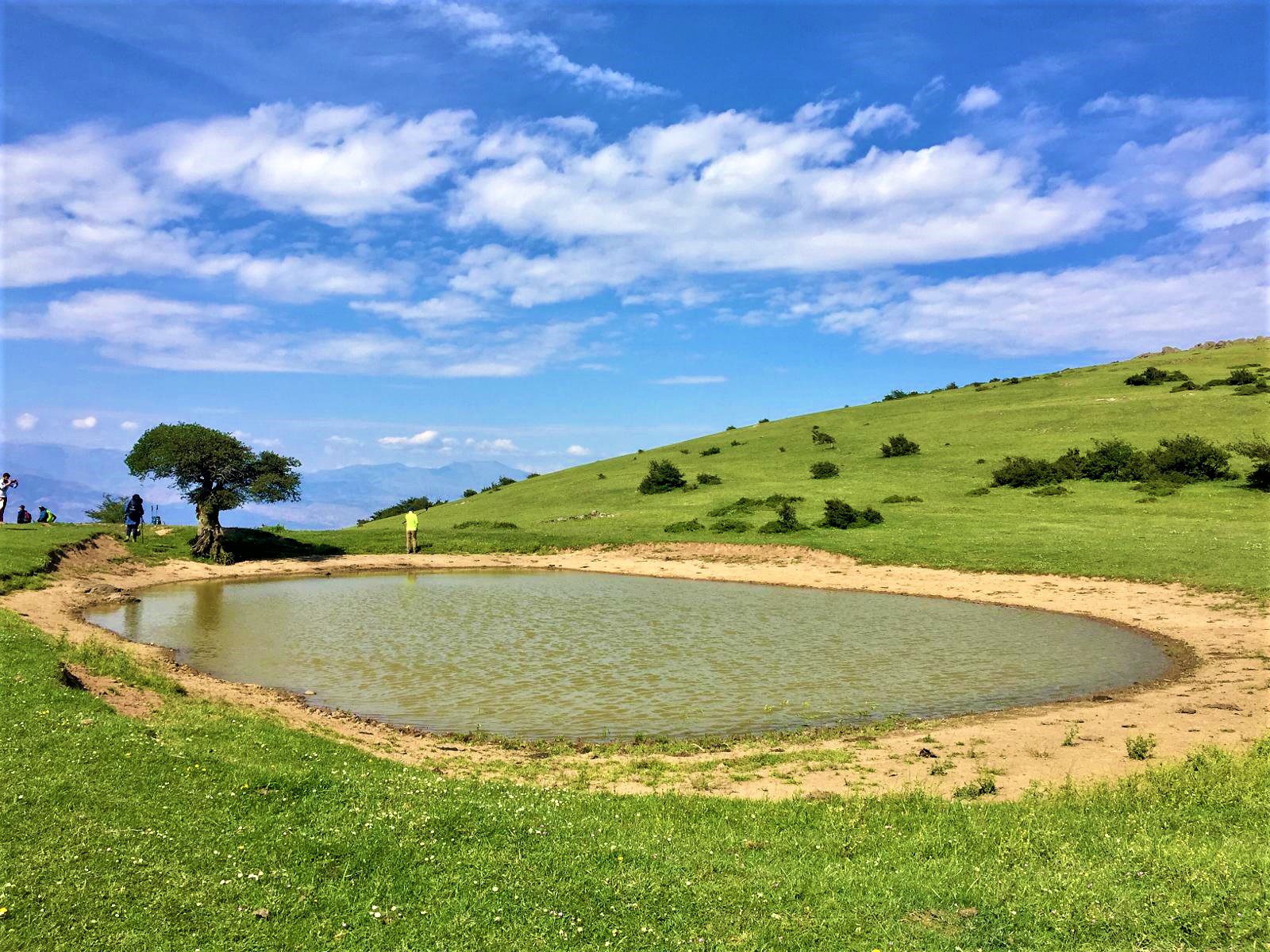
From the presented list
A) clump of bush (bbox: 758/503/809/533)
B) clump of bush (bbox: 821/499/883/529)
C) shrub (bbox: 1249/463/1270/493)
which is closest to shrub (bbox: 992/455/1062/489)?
shrub (bbox: 1249/463/1270/493)

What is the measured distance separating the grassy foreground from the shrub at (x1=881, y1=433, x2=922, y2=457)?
66634 mm

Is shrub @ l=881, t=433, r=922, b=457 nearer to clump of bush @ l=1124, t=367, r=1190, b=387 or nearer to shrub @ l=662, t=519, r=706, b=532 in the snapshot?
shrub @ l=662, t=519, r=706, b=532

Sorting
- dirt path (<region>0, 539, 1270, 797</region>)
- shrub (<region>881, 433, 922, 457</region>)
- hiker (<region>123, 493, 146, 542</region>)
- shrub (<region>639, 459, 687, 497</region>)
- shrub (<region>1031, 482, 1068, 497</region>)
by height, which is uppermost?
shrub (<region>881, 433, 922, 457</region>)

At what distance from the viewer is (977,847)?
1062 centimetres

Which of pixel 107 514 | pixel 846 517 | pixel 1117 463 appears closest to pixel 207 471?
pixel 107 514

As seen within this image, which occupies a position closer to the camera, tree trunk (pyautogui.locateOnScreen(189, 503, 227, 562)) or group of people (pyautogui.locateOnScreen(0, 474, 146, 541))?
group of people (pyautogui.locateOnScreen(0, 474, 146, 541))

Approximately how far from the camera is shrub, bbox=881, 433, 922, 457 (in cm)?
7718

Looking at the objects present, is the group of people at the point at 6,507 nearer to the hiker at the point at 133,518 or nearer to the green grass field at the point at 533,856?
the hiker at the point at 133,518

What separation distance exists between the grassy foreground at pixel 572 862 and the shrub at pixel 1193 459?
51.9m

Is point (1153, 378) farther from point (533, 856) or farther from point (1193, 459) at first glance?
point (533, 856)

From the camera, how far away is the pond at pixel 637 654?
19.5 metres

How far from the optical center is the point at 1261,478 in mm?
50688

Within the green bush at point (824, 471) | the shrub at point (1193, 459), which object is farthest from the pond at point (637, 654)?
the green bush at point (824, 471)

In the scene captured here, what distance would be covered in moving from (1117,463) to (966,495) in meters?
12.1
